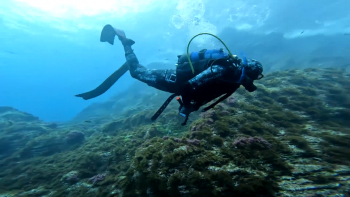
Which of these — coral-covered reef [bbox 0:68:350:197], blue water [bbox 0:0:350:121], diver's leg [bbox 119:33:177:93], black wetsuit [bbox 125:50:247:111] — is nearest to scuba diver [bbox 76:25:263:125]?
black wetsuit [bbox 125:50:247:111]

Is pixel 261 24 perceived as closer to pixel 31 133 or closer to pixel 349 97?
pixel 349 97

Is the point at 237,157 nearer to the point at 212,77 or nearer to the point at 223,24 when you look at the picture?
the point at 212,77

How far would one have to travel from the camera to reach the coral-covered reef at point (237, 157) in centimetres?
374

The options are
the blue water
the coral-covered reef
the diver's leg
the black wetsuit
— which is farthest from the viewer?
the blue water

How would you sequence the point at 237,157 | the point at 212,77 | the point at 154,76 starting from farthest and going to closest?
the point at 154,76, the point at 237,157, the point at 212,77

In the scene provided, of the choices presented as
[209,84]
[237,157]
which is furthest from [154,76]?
[237,157]

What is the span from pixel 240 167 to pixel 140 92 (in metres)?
46.7

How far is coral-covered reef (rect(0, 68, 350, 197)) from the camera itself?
12.3 ft

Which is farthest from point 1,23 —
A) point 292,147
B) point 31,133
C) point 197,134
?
point 292,147

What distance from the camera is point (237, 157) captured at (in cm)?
452

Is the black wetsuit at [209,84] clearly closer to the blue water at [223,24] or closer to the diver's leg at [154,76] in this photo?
the diver's leg at [154,76]

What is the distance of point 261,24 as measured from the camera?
39.0 m

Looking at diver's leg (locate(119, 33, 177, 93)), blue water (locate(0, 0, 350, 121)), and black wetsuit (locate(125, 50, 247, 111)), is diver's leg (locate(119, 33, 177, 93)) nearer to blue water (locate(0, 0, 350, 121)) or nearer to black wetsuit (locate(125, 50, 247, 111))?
black wetsuit (locate(125, 50, 247, 111))

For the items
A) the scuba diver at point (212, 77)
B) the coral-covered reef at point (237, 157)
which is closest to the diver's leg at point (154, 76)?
the scuba diver at point (212, 77)
